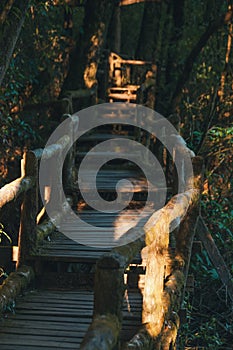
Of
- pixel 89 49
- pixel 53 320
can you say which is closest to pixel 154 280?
pixel 53 320

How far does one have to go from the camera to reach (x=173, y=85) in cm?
1539

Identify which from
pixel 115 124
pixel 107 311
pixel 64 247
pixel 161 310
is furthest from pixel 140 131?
pixel 107 311

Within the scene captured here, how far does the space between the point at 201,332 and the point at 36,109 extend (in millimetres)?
4144

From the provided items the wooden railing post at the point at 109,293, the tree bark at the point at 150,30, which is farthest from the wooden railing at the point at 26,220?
the tree bark at the point at 150,30

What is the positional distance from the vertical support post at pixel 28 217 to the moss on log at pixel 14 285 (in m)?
0.18

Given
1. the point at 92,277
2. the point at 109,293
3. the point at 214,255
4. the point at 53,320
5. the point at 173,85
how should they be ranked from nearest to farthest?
the point at 109,293 < the point at 53,320 < the point at 92,277 < the point at 214,255 < the point at 173,85

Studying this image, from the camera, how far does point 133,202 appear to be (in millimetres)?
9406

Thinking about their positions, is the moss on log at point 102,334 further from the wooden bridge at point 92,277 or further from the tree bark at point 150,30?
the tree bark at point 150,30

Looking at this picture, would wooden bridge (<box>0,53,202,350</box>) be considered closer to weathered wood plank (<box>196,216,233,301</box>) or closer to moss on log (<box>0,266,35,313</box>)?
moss on log (<box>0,266,35,313</box>)

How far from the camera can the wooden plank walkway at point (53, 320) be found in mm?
4852

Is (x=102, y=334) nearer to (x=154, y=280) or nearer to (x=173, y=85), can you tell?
(x=154, y=280)

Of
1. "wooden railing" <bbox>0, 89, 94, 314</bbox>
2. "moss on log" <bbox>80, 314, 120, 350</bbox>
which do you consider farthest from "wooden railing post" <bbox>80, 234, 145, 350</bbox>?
"wooden railing" <bbox>0, 89, 94, 314</bbox>

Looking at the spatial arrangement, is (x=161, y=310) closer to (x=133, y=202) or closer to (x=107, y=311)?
(x=107, y=311)

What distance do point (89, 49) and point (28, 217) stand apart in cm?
703
